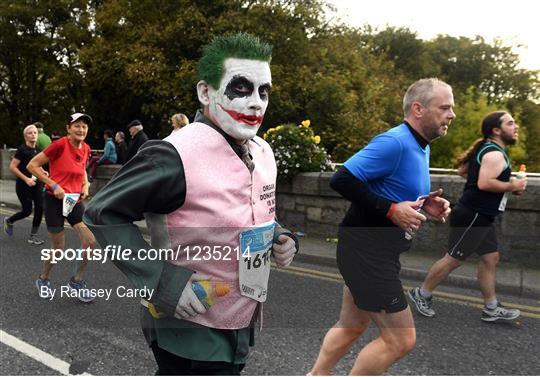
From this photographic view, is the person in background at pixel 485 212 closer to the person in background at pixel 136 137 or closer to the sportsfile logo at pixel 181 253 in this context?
the sportsfile logo at pixel 181 253

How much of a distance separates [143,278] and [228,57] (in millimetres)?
839

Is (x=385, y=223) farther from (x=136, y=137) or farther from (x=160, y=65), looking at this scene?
(x=160, y=65)

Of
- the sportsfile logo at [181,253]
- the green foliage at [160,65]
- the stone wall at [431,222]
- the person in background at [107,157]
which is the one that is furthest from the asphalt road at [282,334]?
the person in background at [107,157]

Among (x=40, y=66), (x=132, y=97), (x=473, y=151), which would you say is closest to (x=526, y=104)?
(x=132, y=97)

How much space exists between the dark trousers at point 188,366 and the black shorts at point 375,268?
1058 millimetres

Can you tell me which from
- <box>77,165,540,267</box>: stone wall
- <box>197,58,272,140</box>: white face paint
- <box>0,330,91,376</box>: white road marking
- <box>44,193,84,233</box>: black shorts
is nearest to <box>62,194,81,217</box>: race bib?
<box>44,193,84,233</box>: black shorts

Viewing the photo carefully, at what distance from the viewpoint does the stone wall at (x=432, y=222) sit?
6.00 metres

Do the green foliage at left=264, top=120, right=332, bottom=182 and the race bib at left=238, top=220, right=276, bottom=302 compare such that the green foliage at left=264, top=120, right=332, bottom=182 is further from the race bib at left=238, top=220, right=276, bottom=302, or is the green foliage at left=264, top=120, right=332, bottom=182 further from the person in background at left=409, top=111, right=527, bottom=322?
the race bib at left=238, top=220, right=276, bottom=302

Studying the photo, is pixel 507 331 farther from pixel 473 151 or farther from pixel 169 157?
pixel 169 157

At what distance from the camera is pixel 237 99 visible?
1867mm

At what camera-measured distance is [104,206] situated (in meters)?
1.64

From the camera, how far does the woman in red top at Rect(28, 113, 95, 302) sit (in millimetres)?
4797

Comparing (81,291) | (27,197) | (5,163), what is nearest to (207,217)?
(81,291)

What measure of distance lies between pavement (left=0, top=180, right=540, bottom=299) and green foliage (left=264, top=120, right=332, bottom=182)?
3.69 feet
